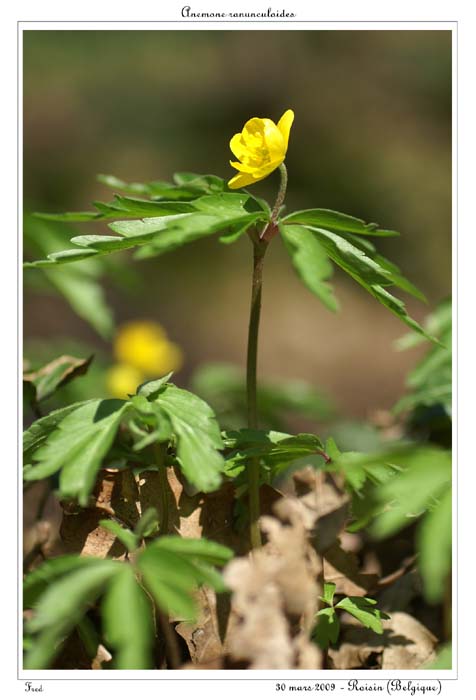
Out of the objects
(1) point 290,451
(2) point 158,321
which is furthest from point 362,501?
(2) point 158,321

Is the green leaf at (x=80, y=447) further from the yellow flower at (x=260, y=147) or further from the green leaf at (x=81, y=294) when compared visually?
the green leaf at (x=81, y=294)

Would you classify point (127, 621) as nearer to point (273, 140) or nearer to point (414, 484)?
point (414, 484)

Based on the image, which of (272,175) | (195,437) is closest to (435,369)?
(195,437)

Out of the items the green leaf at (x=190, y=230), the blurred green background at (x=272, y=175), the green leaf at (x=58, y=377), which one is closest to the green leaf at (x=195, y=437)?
the green leaf at (x=190, y=230)

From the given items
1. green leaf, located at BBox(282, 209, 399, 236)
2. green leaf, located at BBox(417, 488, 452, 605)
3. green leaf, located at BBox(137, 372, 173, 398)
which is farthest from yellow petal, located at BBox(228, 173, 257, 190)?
green leaf, located at BBox(417, 488, 452, 605)

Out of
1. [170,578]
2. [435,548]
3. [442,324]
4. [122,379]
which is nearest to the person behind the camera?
[435,548]

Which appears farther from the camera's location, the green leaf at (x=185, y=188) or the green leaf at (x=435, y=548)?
the green leaf at (x=185, y=188)
